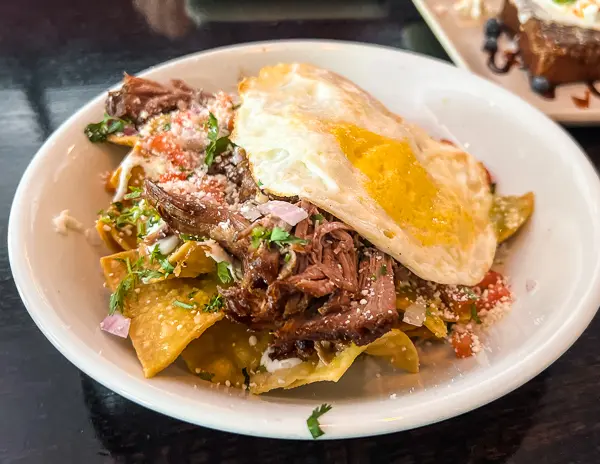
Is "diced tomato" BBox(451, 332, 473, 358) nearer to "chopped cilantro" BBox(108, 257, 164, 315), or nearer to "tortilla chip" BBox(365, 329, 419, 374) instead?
"tortilla chip" BBox(365, 329, 419, 374)

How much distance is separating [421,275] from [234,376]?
0.79m

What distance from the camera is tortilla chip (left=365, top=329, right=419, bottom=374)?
6.75ft

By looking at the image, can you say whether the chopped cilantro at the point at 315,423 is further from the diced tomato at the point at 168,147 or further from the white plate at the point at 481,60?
the white plate at the point at 481,60

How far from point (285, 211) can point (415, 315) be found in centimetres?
64

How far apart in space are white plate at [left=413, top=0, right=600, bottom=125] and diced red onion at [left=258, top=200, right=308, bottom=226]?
2221 mm

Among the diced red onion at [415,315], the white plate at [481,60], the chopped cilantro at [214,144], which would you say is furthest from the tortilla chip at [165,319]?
the white plate at [481,60]

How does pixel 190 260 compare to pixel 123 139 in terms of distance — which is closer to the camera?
Answer: pixel 190 260

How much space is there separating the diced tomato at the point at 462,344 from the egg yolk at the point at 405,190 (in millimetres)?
369

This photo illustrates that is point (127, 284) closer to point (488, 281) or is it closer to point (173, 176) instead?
point (173, 176)

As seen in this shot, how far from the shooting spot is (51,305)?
2027 mm

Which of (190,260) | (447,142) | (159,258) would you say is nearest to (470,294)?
(447,142)

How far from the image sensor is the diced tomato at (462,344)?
7.22 ft

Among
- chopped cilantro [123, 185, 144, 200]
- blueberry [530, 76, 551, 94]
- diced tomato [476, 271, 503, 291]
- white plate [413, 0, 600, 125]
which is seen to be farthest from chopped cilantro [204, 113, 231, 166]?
blueberry [530, 76, 551, 94]

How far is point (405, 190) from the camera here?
89.7 inches
